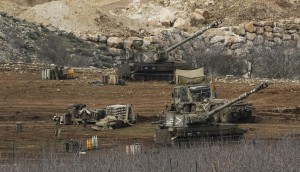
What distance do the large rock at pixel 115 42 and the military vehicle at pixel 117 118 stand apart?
27466 mm

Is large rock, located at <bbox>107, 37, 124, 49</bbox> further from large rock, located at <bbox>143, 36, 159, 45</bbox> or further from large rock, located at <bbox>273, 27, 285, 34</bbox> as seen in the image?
large rock, located at <bbox>273, 27, 285, 34</bbox>

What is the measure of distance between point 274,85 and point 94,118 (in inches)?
525

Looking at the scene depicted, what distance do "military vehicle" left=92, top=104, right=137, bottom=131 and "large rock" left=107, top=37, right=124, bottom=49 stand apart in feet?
90.1

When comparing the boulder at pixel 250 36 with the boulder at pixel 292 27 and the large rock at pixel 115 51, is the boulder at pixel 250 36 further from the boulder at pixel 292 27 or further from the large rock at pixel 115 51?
the large rock at pixel 115 51

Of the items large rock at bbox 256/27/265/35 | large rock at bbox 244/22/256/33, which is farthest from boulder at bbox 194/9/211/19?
large rock at bbox 256/27/265/35

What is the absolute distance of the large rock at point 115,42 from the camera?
58094 mm

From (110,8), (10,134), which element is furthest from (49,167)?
(110,8)

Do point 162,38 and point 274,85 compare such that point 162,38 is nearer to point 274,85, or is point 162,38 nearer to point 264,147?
point 274,85

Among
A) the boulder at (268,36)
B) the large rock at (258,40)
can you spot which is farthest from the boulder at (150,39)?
the boulder at (268,36)

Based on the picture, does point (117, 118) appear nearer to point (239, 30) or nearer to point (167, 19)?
point (239, 30)

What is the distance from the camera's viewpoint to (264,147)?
68.2ft

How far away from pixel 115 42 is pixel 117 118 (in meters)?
29.0

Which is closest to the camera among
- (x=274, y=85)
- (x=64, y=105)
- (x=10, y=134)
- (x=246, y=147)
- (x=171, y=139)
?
(x=246, y=147)

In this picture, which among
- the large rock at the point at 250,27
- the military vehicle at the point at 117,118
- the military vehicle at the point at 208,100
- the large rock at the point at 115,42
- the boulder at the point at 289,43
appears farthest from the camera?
the large rock at the point at 250,27
